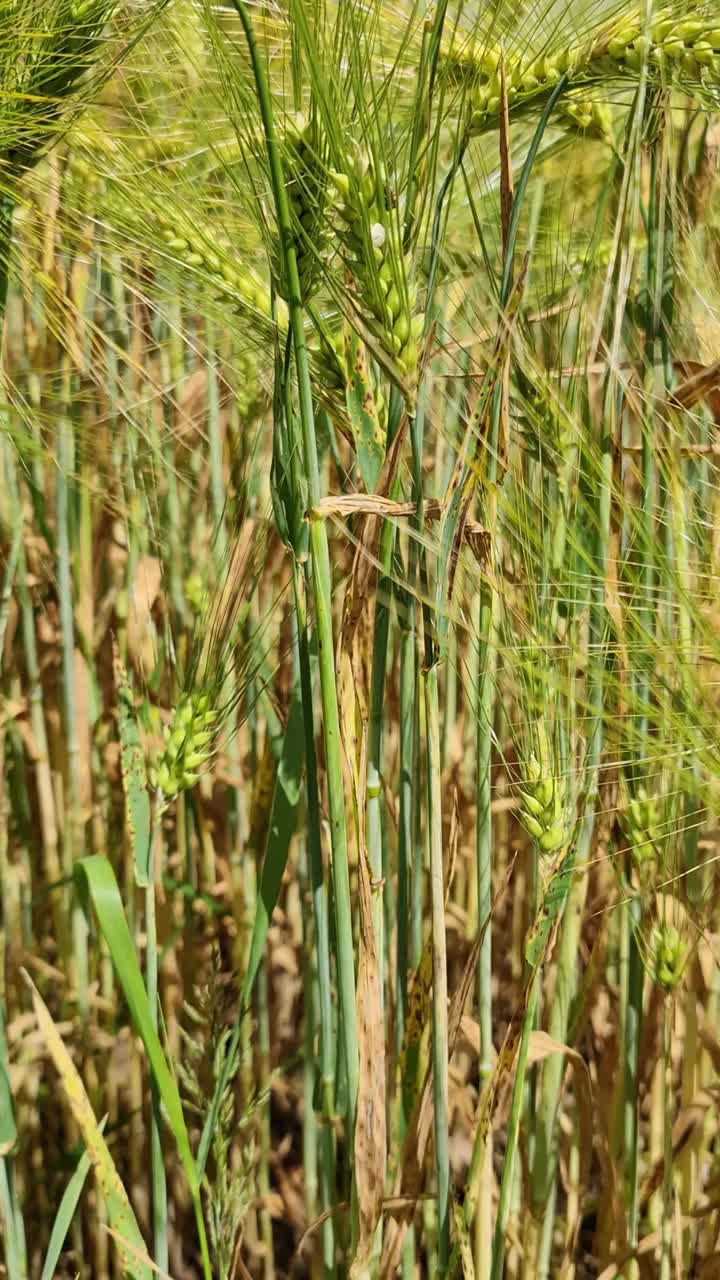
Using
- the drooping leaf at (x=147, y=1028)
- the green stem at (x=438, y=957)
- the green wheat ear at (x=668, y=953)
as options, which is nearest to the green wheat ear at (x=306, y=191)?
the green stem at (x=438, y=957)

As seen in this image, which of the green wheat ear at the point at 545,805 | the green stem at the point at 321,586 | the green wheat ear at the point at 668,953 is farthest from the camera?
the green wheat ear at the point at 668,953

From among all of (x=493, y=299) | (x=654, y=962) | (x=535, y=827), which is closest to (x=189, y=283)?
(x=493, y=299)

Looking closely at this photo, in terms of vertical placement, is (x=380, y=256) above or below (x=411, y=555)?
above

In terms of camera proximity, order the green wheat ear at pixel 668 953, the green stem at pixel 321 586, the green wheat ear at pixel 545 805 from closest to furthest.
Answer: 1. the green stem at pixel 321 586
2. the green wheat ear at pixel 545 805
3. the green wheat ear at pixel 668 953

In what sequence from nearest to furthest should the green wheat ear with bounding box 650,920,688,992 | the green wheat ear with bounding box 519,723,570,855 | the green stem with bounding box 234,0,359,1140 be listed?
1. the green stem with bounding box 234,0,359,1140
2. the green wheat ear with bounding box 519,723,570,855
3. the green wheat ear with bounding box 650,920,688,992

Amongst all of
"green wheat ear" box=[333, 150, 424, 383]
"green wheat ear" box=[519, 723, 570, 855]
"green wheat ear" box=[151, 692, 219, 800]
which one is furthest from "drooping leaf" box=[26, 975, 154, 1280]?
"green wheat ear" box=[333, 150, 424, 383]

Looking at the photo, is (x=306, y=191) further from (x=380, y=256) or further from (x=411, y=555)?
(x=411, y=555)

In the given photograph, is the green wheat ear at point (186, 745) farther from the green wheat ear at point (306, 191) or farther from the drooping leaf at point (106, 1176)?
the green wheat ear at point (306, 191)

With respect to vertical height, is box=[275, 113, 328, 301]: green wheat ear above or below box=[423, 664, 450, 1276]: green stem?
above

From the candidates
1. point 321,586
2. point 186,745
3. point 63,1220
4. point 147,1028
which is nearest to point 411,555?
point 321,586

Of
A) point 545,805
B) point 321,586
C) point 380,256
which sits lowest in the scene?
point 545,805

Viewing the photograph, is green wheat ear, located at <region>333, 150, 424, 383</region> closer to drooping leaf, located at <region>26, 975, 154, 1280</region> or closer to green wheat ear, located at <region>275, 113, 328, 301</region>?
green wheat ear, located at <region>275, 113, 328, 301</region>
